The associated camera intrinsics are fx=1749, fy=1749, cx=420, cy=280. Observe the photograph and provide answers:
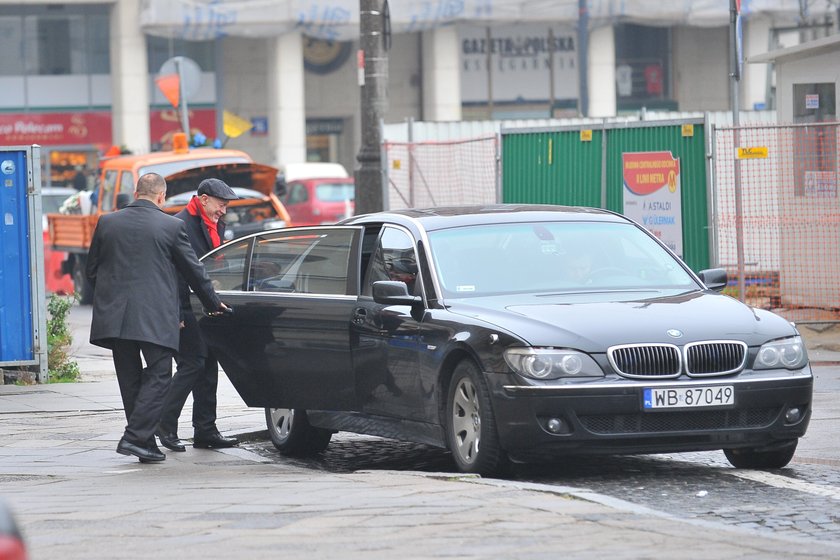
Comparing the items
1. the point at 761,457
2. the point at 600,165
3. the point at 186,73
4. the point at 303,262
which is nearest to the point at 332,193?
the point at 186,73

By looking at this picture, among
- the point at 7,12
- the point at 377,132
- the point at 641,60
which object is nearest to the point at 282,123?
the point at 7,12

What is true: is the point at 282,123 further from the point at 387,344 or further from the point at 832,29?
the point at 387,344

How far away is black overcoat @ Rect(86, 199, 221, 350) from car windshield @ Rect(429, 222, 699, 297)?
148 cm

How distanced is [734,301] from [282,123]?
38.8 meters

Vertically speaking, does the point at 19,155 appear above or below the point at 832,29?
below

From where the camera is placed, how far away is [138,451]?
9.58 meters

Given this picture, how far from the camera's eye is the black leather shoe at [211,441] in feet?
34.7

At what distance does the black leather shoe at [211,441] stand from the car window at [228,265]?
901 mm

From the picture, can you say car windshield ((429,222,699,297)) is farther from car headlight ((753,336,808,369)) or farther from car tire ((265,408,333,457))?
car tire ((265,408,333,457))

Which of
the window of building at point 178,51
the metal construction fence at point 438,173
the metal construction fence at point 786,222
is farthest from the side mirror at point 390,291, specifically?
the window of building at point 178,51

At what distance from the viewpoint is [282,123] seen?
47.2 metres

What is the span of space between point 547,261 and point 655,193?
882 cm

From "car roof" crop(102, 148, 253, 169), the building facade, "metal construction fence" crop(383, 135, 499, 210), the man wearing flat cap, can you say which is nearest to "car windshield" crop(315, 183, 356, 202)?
"car roof" crop(102, 148, 253, 169)

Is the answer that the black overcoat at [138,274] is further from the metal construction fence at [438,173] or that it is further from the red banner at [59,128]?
the red banner at [59,128]
